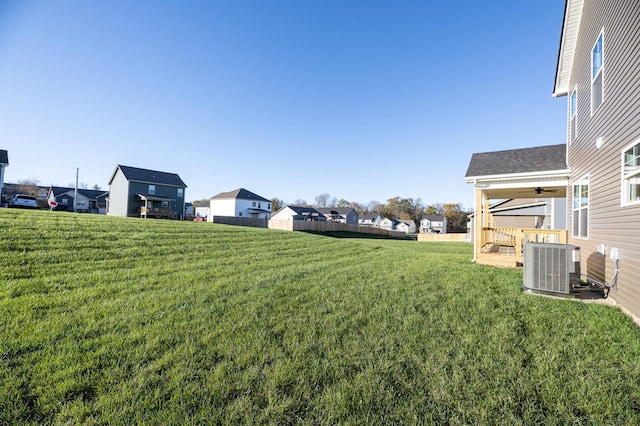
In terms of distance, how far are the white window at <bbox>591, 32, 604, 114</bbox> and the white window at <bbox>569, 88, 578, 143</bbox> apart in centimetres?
178

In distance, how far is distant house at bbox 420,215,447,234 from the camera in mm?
63906

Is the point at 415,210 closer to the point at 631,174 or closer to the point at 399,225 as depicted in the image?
the point at 399,225

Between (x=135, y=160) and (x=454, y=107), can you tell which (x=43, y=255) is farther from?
(x=135, y=160)

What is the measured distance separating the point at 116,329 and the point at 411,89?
1539cm

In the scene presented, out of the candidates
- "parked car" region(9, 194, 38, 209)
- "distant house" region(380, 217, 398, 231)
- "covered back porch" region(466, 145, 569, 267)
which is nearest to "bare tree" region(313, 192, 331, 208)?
"distant house" region(380, 217, 398, 231)

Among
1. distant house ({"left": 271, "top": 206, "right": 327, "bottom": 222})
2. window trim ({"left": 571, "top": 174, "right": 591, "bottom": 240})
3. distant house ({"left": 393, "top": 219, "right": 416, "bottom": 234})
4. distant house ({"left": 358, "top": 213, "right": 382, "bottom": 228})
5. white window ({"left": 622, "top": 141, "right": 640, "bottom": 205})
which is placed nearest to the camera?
white window ({"left": 622, "top": 141, "right": 640, "bottom": 205})

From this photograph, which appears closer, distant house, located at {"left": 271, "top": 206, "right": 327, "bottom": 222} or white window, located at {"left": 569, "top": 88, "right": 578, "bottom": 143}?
white window, located at {"left": 569, "top": 88, "right": 578, "bottom": 143}

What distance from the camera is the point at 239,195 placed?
41.0 meters

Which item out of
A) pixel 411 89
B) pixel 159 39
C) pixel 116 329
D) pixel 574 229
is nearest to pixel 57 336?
pixel 116 329

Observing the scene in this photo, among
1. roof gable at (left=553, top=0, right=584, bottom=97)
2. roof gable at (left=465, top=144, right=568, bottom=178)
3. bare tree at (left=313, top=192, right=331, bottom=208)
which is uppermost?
bare tree at (left=313, top=192, right=331, bottom=208)

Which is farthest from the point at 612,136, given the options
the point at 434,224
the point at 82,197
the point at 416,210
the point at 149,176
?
the point at 416,210

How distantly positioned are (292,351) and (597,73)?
8.62 m

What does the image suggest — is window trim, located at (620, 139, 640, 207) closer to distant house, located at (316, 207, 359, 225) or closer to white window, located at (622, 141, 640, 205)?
white window, located at (622, 141, 640, 205)

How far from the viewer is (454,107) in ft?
45.7
